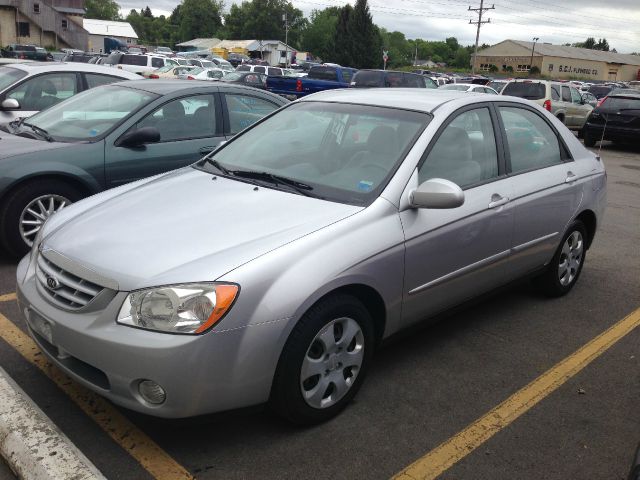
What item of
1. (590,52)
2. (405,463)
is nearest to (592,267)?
(405,463)

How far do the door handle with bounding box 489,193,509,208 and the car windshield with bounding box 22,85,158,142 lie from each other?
3440 mm

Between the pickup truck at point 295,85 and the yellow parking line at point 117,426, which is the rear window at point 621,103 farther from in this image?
the yellow parking line at point 117,426

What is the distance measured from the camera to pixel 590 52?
4237 inches

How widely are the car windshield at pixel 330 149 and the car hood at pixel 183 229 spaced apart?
222 mm

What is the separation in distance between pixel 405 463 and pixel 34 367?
214 cm

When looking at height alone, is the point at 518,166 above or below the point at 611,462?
above

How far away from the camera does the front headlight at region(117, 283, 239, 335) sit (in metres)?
2.59

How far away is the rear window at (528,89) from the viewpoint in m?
18.8

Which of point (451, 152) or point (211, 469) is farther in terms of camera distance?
point (451, 152)

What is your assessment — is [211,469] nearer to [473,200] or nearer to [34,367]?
[34,367]

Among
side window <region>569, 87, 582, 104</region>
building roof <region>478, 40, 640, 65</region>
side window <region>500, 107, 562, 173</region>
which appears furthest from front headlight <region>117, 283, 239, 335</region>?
building roof <region>478, 40, 640, 65</region>

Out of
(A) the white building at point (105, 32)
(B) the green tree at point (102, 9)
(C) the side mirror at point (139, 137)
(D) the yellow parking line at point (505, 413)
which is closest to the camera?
(D) the yellow parking line at point (505, 413)

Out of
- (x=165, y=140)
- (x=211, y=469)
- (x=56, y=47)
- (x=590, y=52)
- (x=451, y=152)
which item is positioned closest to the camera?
(x=211, y=469)

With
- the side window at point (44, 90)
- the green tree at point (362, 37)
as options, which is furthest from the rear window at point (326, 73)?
the green tree at point (362, 37)
